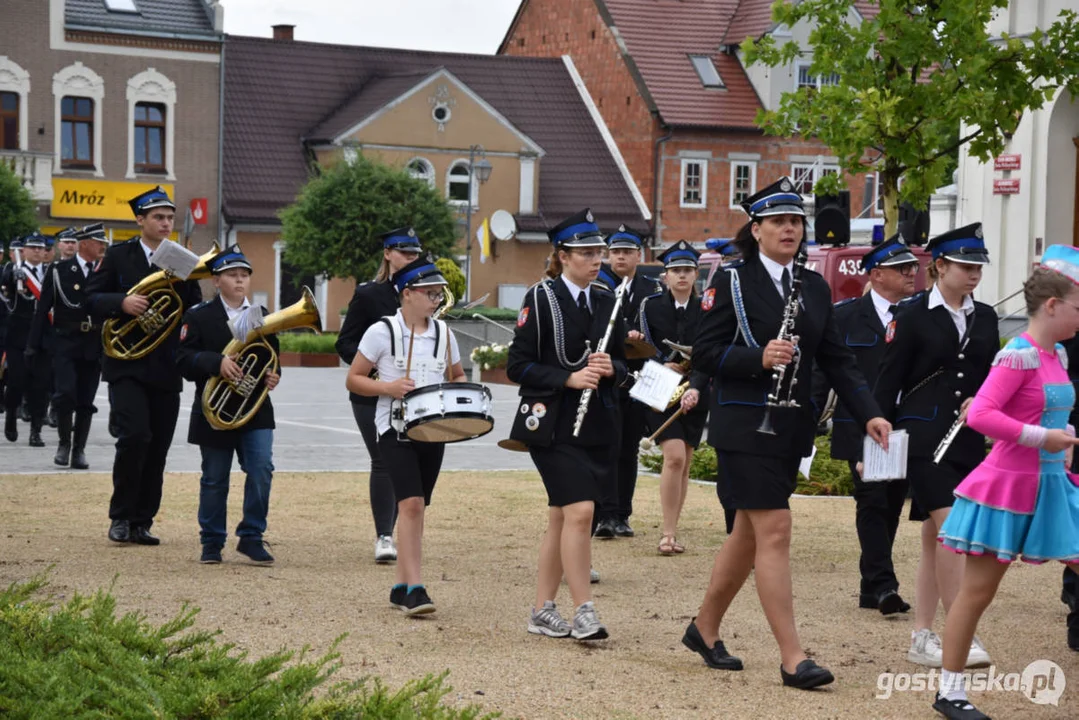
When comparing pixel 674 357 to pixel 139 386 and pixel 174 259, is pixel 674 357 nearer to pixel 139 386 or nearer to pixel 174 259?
pixel 174 259

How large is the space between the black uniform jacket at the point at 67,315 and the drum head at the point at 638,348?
5493 millimetres

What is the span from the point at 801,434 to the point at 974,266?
1238 millimetres

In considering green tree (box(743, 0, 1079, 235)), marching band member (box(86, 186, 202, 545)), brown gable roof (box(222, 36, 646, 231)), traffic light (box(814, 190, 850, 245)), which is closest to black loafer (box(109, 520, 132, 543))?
marching band member (box(86, 186, 202, 545))

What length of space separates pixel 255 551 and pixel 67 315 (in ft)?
19.3

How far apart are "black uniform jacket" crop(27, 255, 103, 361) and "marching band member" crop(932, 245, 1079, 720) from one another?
31.4 ft

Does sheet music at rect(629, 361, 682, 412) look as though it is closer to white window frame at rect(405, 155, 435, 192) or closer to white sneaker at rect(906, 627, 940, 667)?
white sneaker at rect(906, 627, 940, 667)

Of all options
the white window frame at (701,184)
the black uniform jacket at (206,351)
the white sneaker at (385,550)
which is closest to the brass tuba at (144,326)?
the black uniform jacket at (206,351)

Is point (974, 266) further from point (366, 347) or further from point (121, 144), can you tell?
point (121, 144)

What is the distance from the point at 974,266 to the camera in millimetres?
8328

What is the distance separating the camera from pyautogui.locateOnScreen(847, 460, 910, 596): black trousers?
32.0ft

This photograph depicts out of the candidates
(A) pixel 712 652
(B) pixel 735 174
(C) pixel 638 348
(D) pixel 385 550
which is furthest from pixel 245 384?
(B) pixel 735 174

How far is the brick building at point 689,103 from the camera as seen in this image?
59188 mm

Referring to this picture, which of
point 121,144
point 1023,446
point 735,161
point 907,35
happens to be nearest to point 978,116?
point 907,35

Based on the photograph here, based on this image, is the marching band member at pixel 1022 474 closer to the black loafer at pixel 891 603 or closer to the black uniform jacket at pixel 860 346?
the black loafer at pixel 891 603
